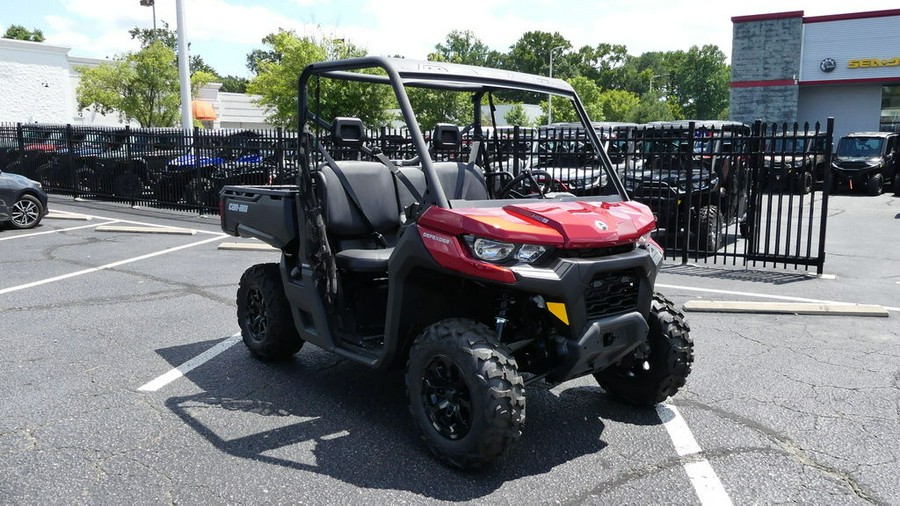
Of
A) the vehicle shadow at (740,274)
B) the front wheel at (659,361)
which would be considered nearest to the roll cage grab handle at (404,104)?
the front wheel at (659,361)

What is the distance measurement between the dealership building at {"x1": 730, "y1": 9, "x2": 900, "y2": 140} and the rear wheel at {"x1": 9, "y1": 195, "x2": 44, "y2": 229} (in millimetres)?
29223

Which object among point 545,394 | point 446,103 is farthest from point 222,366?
point 446,103

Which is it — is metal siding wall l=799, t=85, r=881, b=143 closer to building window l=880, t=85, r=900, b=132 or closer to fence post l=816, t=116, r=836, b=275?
building window l=880, t=85, r=900, b=132

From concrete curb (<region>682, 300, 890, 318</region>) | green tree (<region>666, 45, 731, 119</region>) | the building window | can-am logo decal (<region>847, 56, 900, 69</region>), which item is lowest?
concrete curb (<region>682, 300, 890, 318</region>)

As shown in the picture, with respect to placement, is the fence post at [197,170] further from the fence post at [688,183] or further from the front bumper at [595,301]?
the front bumper at [595,301]

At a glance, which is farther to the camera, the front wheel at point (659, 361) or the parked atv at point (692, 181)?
the parked atv at point (692, 181)

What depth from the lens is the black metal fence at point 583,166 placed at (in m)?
9.44

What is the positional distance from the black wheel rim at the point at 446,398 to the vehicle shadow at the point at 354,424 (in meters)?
0.22

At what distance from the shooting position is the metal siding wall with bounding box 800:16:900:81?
30.8 metres

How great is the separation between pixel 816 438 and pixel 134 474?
386cm

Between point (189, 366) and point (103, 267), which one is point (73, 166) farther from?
point (189, 366)

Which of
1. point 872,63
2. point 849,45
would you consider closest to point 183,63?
point 849,45

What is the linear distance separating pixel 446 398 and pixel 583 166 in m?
6.75

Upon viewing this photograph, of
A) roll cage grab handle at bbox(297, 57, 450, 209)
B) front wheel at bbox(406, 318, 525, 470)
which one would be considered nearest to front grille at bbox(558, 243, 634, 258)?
front wheel at bbox(406, 318, 525, 470)
